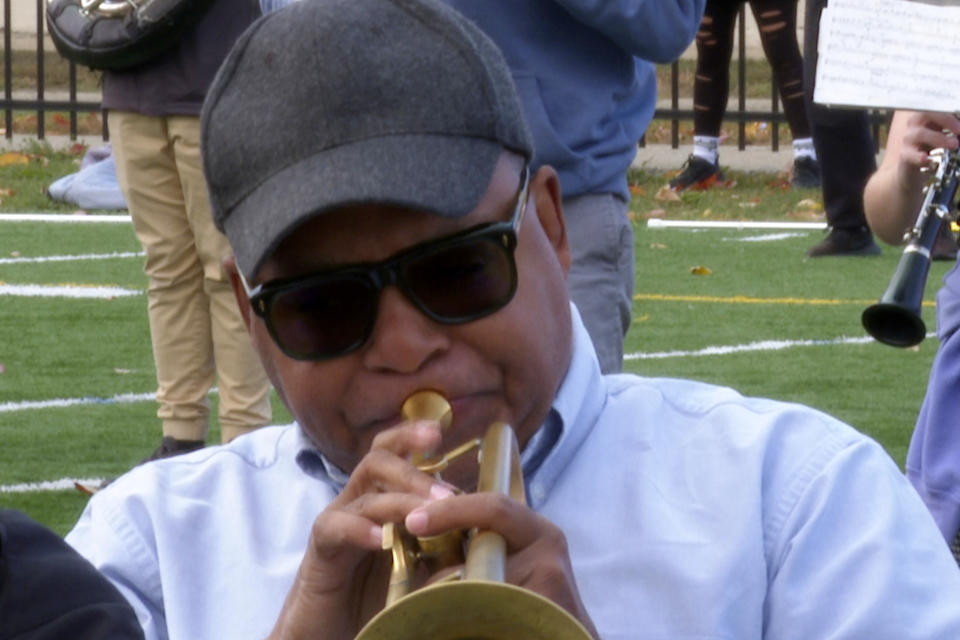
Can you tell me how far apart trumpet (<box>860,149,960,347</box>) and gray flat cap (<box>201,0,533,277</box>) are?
2.19 meters

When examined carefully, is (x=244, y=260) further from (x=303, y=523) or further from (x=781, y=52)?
(x=781, y=52)

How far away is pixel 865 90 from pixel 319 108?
7.55 feet

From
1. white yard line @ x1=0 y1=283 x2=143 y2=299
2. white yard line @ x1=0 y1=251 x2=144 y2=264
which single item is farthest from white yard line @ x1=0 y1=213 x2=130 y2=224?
white yard line @ x1=0 y1=283 x2=143 y2=299

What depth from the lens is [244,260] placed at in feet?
7.51

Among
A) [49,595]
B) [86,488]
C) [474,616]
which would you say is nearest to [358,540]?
[474,616]

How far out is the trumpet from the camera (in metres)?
4.32

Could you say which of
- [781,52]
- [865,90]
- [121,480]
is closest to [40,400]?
[865,90]

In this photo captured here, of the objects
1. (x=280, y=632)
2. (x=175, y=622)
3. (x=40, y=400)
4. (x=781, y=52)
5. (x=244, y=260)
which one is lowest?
(x=781, y=52)

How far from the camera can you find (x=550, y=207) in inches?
98.4

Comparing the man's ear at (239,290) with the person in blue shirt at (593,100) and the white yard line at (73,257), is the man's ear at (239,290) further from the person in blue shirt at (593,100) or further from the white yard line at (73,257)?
the white yard line at (73,257)

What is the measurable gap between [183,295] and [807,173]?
25.9ft

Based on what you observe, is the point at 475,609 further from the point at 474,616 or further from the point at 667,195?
the point at 667,195

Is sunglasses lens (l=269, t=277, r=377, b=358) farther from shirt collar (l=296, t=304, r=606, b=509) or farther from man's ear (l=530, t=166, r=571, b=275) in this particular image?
man's ear (l=530, t=166, r=571, b=275)

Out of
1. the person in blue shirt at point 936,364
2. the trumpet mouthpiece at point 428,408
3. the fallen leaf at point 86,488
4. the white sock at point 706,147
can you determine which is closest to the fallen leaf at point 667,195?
the white sock at point 706,147
